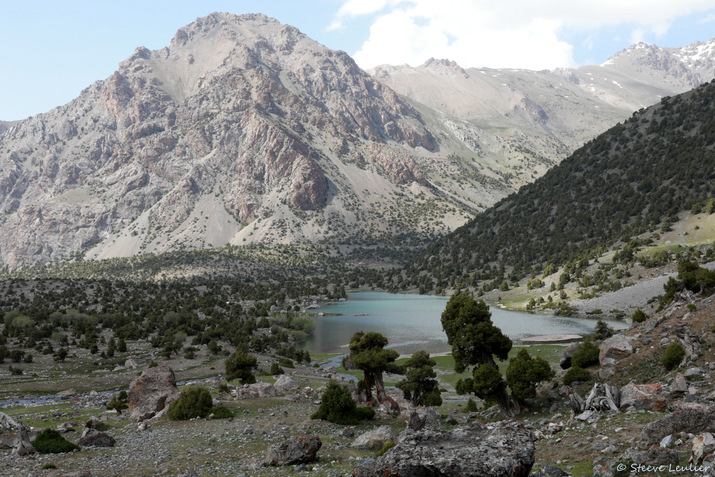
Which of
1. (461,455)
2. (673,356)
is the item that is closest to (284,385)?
(673,356)

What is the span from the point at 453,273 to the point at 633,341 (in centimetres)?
15279

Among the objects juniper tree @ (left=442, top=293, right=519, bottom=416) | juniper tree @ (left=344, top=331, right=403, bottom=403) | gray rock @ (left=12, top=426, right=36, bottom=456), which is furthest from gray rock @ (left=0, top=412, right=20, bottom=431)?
juniper tree @ (left=442, top=293, right=519, bottom=416)

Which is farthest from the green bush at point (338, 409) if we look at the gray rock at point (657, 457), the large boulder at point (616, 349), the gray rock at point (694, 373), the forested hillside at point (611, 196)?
the forested hillside at point (611, 196)

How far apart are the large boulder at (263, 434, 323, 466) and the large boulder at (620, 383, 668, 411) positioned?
17.3m

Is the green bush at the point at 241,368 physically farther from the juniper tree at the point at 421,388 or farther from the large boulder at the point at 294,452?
the large boulder at the point at 294,452

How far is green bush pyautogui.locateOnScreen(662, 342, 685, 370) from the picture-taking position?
29953 mm

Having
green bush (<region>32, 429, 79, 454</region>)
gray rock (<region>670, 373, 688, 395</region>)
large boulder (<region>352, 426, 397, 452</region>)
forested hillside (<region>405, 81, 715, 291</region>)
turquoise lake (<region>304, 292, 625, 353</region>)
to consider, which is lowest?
turquoise lake (<region>304, 292, 625, 353</region>)

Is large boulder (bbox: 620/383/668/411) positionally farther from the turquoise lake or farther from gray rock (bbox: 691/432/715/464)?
the turquoise lake

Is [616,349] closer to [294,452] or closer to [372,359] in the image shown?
[372,359]

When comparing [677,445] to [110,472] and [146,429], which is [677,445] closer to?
[110,472]

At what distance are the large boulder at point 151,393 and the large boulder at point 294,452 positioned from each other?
1870 cm

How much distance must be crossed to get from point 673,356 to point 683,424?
1641 cm

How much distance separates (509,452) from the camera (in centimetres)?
1393

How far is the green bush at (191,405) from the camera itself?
3531 cm
